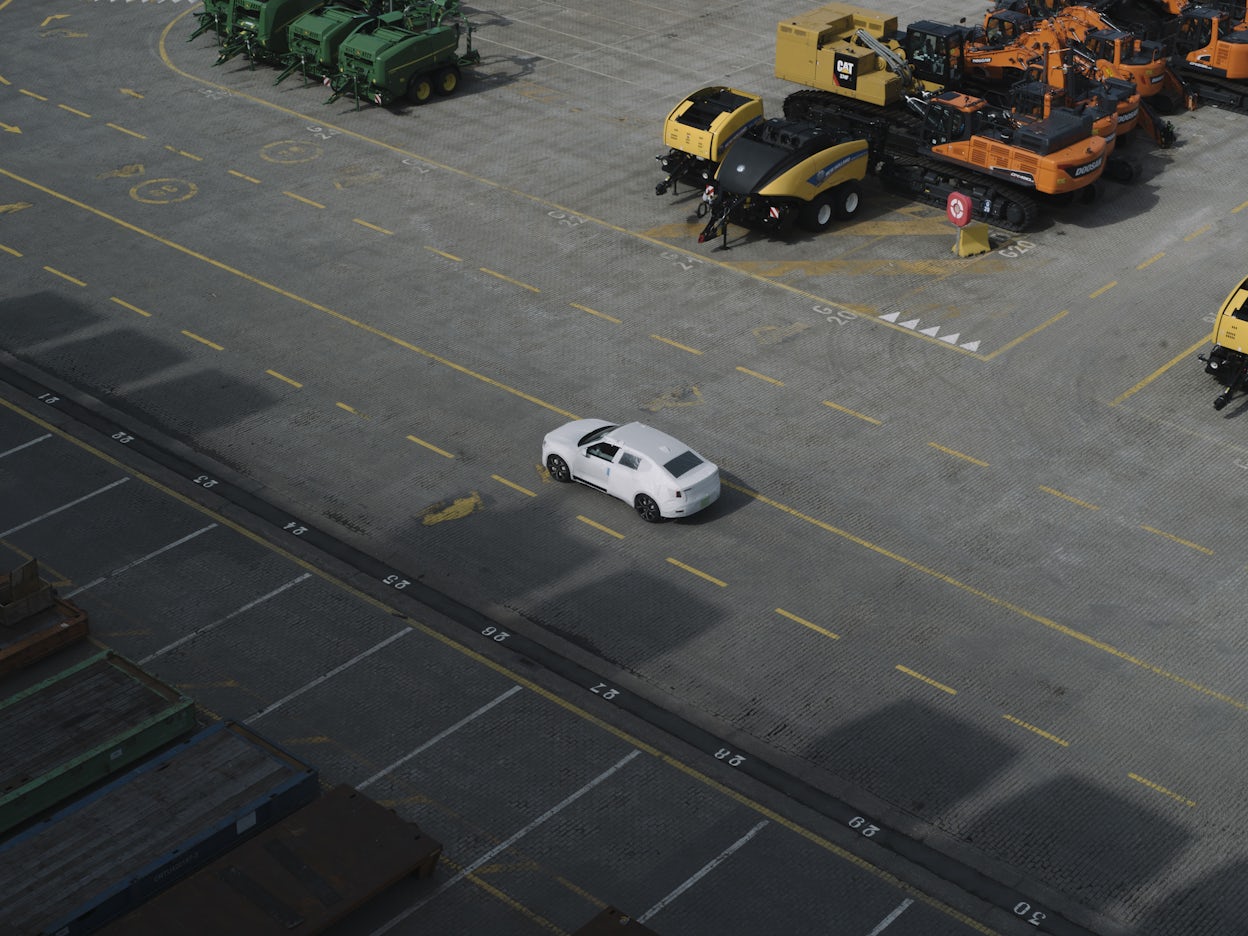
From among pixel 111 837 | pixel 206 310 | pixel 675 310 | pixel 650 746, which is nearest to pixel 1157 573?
pixel 650 746

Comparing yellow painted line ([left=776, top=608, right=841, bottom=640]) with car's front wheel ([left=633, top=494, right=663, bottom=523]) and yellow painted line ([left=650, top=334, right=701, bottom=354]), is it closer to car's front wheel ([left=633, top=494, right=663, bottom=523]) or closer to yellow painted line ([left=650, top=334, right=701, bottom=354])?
car's front wheel ([left=633, top=494, right=663, bottom=523])

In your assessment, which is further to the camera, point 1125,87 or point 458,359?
point 1125,87

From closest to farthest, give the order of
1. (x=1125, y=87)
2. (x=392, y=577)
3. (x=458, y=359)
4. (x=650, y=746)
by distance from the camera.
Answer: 1. (x=650, y=746)
2. (x=392, y=577)
3. (x=458, y=359)
4. (x=1125, y=87)

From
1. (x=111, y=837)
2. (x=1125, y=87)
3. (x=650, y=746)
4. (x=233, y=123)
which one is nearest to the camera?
(x=111, y=837)

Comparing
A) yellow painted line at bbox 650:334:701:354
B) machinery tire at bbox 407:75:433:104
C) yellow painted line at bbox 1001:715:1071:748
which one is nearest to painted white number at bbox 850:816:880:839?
yellow painted line at bbox 1001:715:1071:748

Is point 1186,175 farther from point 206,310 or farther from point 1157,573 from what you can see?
point 206,310

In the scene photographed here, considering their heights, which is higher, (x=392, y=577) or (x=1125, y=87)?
(x=1125, y=87)
